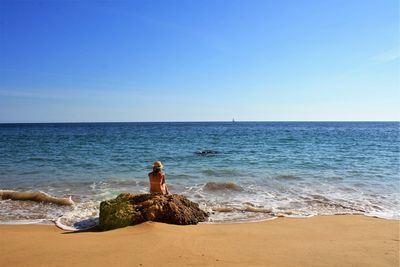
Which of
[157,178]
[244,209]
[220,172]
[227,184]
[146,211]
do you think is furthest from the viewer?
[220,172]

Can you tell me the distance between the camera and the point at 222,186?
11508mm

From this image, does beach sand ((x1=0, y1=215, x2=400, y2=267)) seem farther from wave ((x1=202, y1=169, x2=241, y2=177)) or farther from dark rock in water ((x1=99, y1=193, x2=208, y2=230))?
wave ((x1=202, y1=169, x2=241, y2=177))

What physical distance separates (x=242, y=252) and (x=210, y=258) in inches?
24.1

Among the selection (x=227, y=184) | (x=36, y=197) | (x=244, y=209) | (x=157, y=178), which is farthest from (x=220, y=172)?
(x=36, y=197)

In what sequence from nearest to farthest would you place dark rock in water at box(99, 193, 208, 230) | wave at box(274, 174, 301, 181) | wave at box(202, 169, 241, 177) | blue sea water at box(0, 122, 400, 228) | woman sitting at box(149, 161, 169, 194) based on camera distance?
dark rock in water at box(99, 193, 208, 230)
woman sitting at box(149, 161, 169, 194)
blue sea water at box(0, 122, 400, 228)
wave at box(274, 174, 301, 181)
wave at box(202, 169, 241, 177)

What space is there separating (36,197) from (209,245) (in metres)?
6.74

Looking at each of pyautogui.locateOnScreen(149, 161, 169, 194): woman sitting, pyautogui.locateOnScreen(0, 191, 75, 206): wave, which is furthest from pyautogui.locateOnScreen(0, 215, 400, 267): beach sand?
pyautogui.locateOnScreen(0, 191, 75, 206): wave

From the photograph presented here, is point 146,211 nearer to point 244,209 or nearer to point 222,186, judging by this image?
point 244,209

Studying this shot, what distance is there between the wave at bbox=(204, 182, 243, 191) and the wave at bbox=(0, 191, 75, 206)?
477 centimetres

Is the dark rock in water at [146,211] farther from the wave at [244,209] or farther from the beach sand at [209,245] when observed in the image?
the wave at [244,209]

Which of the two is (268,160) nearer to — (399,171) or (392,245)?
(399,171)

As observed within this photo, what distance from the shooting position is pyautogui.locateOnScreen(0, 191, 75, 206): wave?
9023mm

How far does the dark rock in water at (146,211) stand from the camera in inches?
253

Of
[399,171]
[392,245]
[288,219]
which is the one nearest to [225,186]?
[288,219]
